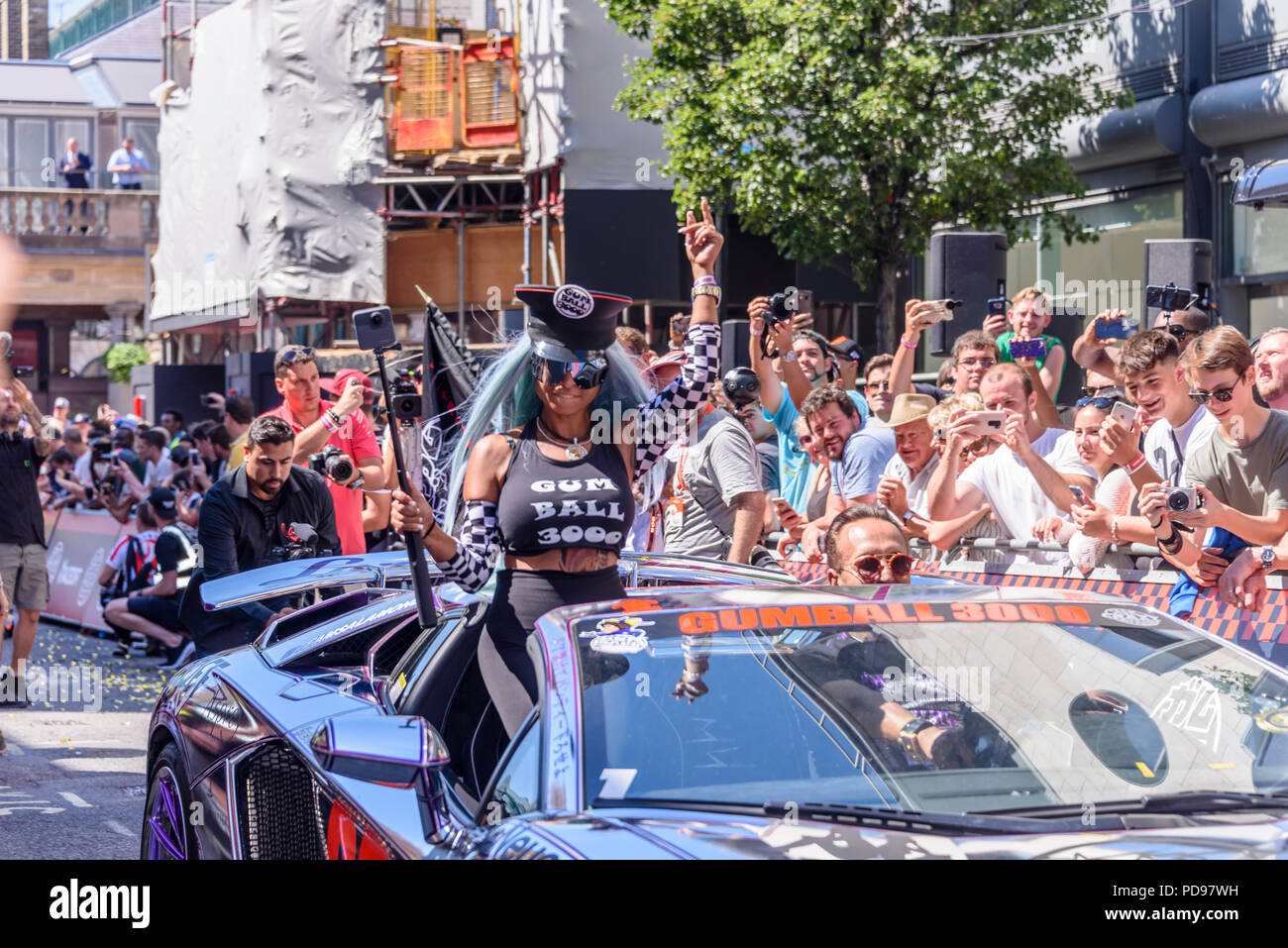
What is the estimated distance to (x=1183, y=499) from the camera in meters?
5.04

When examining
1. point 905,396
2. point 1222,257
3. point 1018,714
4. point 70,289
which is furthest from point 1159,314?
point 70,289

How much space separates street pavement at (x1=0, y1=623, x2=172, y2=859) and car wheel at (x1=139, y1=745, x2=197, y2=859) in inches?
54.7

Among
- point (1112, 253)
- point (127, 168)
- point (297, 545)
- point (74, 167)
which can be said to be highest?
point (74, 167)

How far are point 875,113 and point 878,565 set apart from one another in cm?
1373

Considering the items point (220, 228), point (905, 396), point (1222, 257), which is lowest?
point (905, 396)

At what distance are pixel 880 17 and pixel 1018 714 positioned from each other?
1556 cm

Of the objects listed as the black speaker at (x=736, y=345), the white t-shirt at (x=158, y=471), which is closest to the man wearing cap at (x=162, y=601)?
the white t-shirt at (x=158, y=471)

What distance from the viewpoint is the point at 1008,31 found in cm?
1811

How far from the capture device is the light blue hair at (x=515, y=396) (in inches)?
208

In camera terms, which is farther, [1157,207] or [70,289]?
[70,289]

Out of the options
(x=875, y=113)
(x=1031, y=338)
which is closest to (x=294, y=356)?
(x=1031, y=338)

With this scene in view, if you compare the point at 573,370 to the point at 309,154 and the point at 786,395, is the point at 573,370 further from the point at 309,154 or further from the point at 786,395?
the point at 309,154

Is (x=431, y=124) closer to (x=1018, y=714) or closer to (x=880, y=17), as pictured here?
(x=880, y=17)
